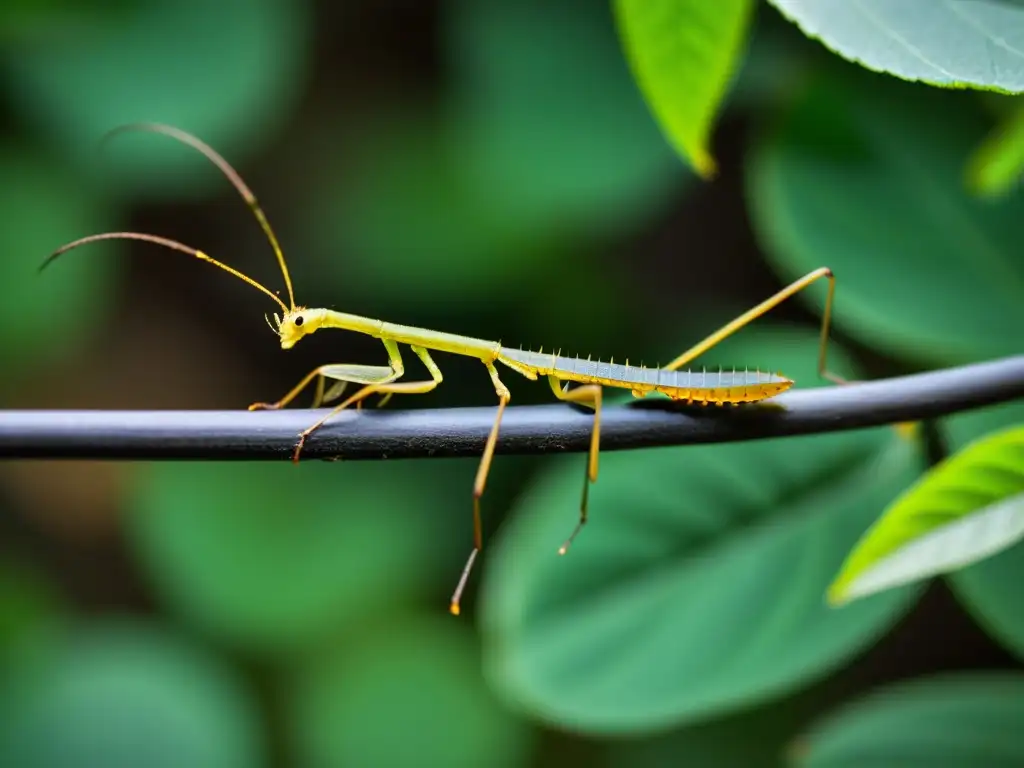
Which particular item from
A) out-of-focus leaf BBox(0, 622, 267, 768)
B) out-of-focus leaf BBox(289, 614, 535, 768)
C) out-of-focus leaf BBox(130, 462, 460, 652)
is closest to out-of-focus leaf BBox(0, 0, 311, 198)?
out-of-focus leaf BBox(130, 462, 460, 652)

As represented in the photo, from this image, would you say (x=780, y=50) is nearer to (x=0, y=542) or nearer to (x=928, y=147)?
(x=928, y=147)

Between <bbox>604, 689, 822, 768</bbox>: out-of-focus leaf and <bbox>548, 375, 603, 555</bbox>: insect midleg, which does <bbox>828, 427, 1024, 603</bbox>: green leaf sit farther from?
<bbox>604, 689, 822, 768</bbox>: out-of-focus leaf

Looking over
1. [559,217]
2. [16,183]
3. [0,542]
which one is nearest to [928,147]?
[559,217]

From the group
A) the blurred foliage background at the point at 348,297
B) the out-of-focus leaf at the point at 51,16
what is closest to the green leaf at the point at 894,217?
the blurred foliage background at the point at 348,297

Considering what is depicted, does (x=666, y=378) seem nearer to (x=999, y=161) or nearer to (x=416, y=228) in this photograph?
(x=999, y=161)

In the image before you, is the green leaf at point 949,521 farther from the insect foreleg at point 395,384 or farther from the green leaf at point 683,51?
the insect foreleg at point 395,384
